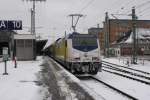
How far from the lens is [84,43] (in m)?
22.7

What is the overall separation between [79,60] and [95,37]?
7.17ft

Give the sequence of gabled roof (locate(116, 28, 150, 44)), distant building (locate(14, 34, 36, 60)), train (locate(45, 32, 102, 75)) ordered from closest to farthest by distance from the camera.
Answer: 1. train (locate(45, 32, 102, 75))
2. distant building (locate(14, 34, 36, 60))
3. gabled roof (locate(116, 28, 150, 44))

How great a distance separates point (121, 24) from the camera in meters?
100

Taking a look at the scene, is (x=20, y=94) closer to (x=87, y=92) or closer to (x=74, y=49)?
(x=87, y=92)

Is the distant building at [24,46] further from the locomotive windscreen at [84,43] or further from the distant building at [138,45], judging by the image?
the distant building at [138,45]

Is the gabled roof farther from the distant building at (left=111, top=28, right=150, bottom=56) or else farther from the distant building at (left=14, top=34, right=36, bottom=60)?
the distant building at (left=14, top=34, right=36, bottom=60)

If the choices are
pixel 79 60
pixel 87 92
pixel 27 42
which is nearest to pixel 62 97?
pixel 87 92

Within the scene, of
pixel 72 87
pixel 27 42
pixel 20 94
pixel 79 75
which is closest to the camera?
pixel 20 94

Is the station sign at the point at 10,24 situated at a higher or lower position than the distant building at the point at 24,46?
higher

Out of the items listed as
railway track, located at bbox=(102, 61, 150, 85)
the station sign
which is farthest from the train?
the station sign

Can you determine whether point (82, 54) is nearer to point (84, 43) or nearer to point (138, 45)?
point (84, 43)

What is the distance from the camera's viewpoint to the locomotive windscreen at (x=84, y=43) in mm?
22500

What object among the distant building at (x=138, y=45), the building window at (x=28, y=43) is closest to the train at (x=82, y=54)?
the building window at (x=28, y=43)

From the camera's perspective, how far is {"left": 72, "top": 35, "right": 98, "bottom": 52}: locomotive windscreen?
886 inches
